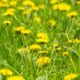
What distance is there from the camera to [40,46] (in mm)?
2566

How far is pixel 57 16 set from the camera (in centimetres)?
336

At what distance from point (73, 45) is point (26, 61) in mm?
456

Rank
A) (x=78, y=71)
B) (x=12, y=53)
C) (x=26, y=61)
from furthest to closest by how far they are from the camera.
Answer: (x=12, y=53), (x=26, y=61), (x=78, y=71)

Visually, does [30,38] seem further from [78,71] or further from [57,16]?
[78,71]

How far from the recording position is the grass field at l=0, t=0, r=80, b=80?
2.01m

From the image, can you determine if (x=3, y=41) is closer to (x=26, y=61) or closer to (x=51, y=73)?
(x=26, y=61)

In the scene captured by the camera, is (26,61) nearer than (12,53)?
Yes

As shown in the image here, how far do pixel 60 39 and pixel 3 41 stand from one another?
0.53 meters

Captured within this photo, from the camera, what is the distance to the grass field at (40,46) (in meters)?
2.01

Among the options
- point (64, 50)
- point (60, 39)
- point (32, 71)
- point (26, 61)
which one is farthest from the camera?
point (60, 39)

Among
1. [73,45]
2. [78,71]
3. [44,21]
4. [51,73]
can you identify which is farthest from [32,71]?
[44,21]

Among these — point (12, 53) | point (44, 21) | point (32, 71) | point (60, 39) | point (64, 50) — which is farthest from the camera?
point (44, 21)

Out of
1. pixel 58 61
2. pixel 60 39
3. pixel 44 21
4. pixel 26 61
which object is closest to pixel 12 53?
pixel 26 61

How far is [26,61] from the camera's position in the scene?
221 cm
